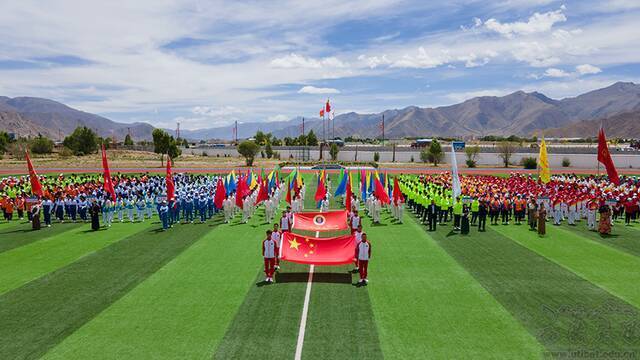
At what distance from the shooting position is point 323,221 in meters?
20.1

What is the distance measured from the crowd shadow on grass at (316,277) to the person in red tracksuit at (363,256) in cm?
45

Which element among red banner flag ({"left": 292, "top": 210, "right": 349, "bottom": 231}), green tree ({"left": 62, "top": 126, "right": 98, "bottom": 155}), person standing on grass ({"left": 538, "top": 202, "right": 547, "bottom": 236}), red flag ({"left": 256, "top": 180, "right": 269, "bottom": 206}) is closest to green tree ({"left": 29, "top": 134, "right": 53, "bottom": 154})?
green tree ({"left": 62, "top": 126, "right": 98, "bottom": 155})

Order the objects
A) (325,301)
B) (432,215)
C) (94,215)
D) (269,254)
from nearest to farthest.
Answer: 1. (325,301)
2. (269,254)
3. (432,215)
4. (94,215)

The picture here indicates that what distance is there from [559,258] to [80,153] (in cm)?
9618

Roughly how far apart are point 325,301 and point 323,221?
7613 millimetres

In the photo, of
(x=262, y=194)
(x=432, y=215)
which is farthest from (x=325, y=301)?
(x=262, y=194)

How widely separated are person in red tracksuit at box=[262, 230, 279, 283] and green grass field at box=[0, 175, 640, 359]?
14.4 inches

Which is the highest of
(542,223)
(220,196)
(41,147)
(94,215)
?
(41,147)

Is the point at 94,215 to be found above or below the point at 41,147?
below

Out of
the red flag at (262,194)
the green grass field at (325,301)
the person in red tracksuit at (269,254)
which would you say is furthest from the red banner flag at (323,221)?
the red flag at (262,194)

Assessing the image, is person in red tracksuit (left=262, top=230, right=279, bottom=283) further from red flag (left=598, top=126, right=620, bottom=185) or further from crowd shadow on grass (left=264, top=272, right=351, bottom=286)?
red flag (left=598, top=126, right=620, bottom=185)

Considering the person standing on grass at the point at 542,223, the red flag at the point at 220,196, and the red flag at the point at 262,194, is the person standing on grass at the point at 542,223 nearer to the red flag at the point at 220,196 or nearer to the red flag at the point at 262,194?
the red flag at the point at 262,194

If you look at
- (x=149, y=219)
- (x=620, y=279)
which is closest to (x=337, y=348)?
(x=620, y=279)

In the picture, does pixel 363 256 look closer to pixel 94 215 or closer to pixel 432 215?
pixel 432 215
